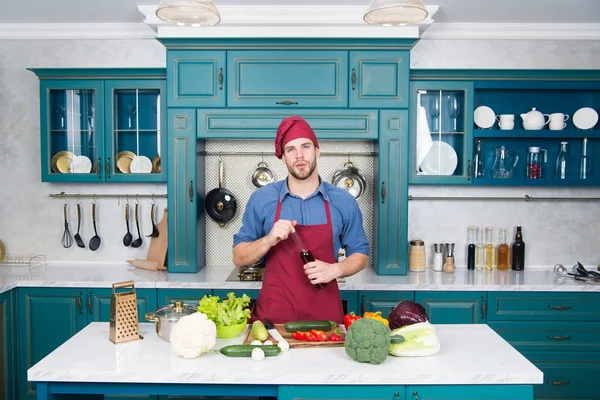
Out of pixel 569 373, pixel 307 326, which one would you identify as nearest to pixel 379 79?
pixel 307 326

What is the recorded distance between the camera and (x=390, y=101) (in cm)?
427

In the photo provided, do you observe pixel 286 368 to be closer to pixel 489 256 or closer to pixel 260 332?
pixel 260 332

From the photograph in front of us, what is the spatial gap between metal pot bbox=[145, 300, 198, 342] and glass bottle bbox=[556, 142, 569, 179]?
11.3 ft

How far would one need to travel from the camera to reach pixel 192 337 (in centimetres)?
218

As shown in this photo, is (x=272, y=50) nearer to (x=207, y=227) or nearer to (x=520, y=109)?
(x=207, y=227)

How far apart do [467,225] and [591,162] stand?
3.85 feet

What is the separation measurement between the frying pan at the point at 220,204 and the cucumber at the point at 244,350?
8.22ft

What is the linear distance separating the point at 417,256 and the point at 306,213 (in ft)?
5.93

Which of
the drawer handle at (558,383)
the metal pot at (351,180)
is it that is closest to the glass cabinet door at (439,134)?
the metal pot at (351,180)

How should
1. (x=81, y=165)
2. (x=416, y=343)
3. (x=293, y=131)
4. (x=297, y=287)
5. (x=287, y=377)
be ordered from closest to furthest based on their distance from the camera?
(x=287, y=377)
(x=416, y=343)
(x=293, y=131)
(x=297, y=287)
(x=81, y=165)

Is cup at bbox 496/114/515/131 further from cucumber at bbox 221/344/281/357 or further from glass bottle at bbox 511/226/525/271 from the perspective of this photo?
cucumber at bbox 221/344/281/357

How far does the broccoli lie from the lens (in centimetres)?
213

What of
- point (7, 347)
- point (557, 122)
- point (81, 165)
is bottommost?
point (7, 347)

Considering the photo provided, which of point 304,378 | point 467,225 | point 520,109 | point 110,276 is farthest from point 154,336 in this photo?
point 520,109
